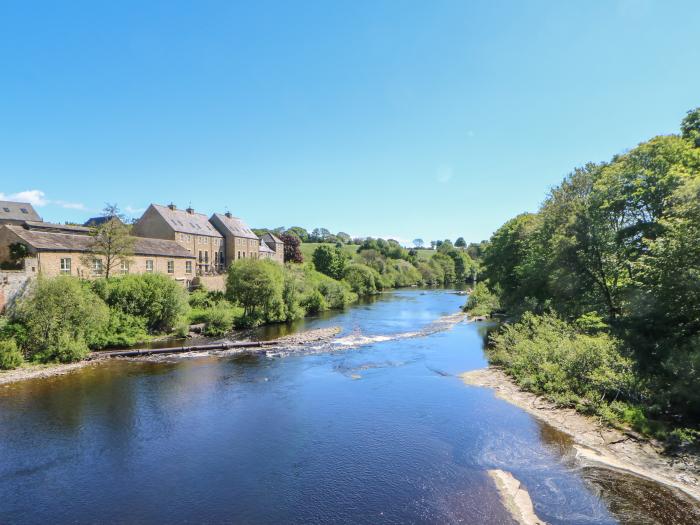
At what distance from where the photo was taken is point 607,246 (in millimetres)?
23781

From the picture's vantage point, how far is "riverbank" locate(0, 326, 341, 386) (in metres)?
21.9

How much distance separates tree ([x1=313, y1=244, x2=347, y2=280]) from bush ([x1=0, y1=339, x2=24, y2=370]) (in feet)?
192

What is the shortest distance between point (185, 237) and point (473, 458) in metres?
47.1

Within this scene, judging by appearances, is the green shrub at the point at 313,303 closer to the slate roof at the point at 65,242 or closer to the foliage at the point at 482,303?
the slate roof at the point at 65,242

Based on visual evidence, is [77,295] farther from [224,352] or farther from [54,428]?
[54,428]

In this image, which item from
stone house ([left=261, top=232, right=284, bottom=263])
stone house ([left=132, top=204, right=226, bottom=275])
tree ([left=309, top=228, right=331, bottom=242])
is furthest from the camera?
tree ([left=309, top=228, right=331, bottom=242])

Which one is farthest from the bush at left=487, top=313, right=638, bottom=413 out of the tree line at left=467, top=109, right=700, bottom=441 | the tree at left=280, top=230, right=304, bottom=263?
the tree at left=280, top=230, right=304, bottom=263

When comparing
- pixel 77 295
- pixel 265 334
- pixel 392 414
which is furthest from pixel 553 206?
pixel 77 295

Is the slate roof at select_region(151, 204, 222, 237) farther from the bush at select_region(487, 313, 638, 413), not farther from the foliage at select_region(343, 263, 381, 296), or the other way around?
the bush at select_region(487, 313, 638, 413)

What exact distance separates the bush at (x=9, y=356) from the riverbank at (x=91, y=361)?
0.38 metres

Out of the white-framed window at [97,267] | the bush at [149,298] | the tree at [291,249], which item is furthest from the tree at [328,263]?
the white-framed window at [97,267]

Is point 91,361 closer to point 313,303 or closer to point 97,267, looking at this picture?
point 97,267

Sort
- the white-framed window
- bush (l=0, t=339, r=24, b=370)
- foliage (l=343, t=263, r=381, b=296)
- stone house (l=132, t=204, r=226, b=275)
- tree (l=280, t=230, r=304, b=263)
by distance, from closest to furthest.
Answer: bush (l=0, t=339, r=24, b=370)
the white-framed window
stone house (l=132, t=204, r=226, b=275)
foliage (l=343, t=263, r=381, b=296)
tree (l=280, t=230, r=304, b=263)

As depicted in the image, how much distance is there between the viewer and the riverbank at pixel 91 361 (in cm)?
2192
